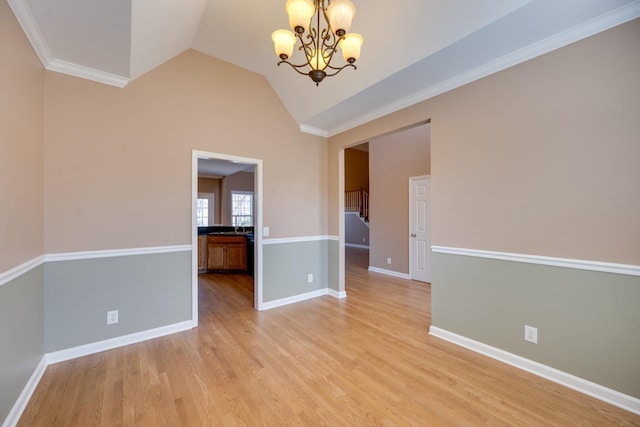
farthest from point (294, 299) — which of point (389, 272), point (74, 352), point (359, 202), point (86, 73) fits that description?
point (359, 202)

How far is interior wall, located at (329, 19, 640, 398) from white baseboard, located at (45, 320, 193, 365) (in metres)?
2.99

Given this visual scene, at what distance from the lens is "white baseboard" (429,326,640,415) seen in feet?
5.83

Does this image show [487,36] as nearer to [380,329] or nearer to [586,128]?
[586,128]

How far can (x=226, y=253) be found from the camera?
5.91 m

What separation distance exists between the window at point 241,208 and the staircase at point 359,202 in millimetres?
3774

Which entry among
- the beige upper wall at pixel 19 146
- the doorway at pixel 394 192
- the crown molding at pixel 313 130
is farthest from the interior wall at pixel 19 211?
the doorway at pixel 394 192

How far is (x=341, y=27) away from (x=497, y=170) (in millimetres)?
1865

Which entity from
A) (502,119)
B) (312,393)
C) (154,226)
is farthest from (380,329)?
(154,226)

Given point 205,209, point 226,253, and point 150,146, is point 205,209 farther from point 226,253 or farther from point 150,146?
point 150,146

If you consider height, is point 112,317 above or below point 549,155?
below

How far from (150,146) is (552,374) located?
433cm

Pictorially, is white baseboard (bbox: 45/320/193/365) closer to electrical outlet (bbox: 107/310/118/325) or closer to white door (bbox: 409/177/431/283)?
electrical outlet (bbox: 107/310/118/325)

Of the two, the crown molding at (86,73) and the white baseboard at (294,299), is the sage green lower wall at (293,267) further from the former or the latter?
the crown molding at (86,73)

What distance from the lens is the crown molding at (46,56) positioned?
1.74 m
